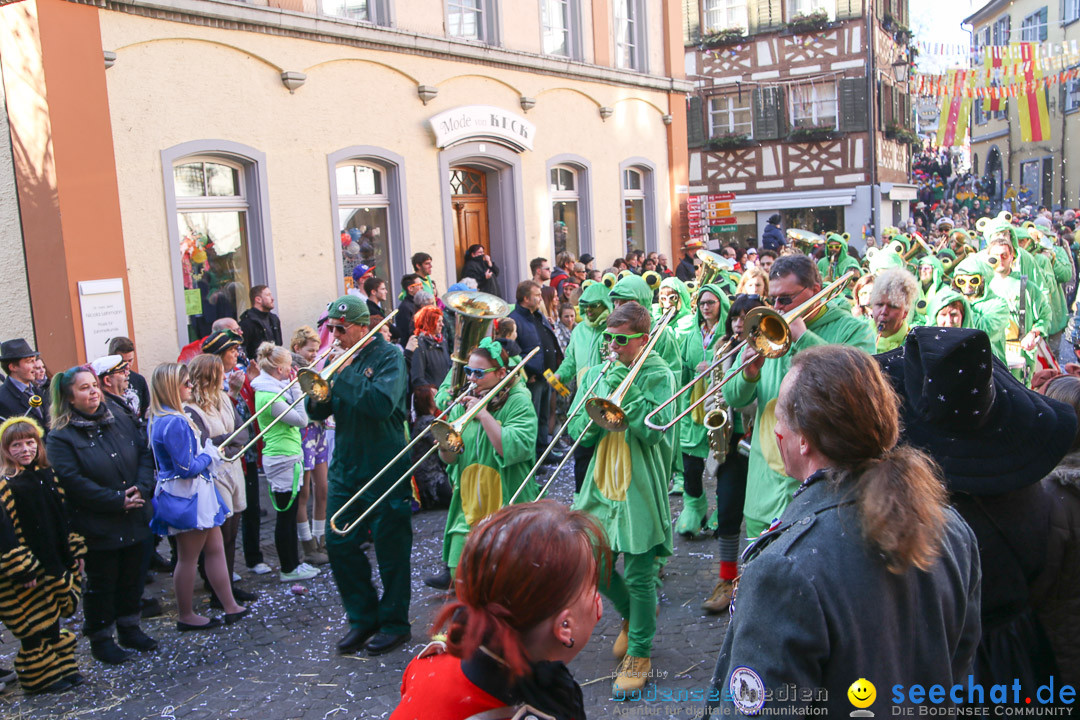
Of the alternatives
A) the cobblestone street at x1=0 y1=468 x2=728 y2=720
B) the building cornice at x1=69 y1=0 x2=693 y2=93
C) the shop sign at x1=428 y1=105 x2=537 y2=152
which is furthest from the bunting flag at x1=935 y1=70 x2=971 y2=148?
the cobblestone street at x1=0 y1=468 x2=728 y2=720

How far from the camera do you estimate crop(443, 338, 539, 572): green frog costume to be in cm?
493

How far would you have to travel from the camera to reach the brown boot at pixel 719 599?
5348 millimetres

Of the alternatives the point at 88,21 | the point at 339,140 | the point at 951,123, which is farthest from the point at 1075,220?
the point at 88,21

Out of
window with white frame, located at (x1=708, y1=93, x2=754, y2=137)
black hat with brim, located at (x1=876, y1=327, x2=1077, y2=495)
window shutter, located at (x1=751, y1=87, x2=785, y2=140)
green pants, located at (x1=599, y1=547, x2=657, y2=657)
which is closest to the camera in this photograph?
black hat with brim, located at (x1=876, y1=327, x2=1077, y2=495)

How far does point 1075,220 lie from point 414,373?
16901 mm

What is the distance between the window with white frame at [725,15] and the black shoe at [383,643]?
2619 cm

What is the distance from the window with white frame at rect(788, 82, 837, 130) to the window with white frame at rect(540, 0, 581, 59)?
15050mm

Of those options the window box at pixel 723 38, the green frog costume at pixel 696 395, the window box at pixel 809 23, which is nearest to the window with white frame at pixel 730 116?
the window box at pixel 723 38

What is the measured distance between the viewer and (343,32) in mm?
10609

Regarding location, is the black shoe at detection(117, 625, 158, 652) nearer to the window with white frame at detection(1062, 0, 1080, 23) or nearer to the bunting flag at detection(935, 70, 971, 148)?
the bunting flag at detection(935, 70, 971, 148)

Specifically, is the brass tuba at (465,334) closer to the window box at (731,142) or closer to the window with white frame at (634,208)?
the window with white frame at (634,208)

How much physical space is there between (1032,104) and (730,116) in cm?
1031

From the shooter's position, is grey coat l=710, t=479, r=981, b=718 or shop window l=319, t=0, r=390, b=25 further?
shop window l=319, t=0, r=390, b=25

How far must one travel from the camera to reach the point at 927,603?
195 cm
